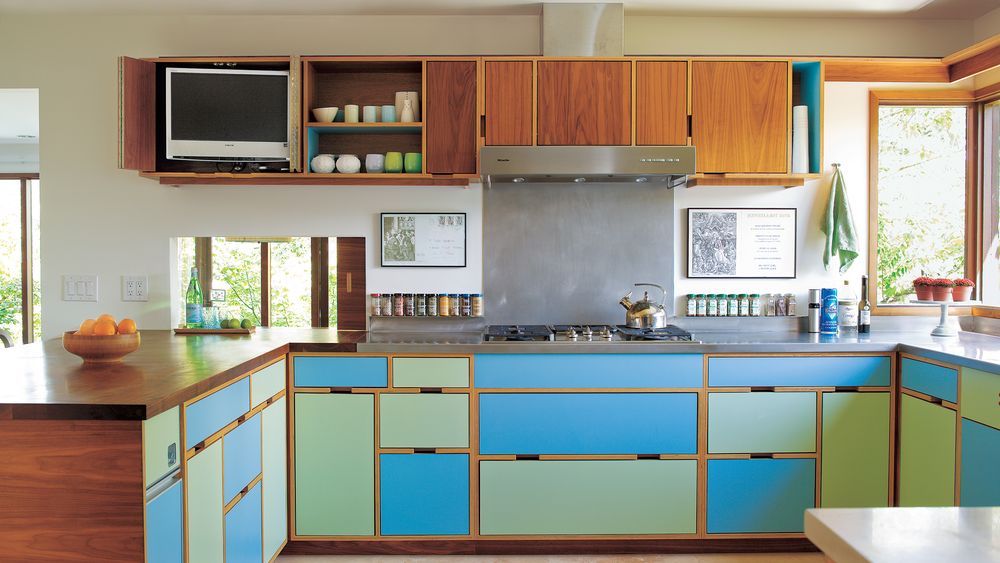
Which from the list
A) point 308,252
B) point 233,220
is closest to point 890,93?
point 308,252

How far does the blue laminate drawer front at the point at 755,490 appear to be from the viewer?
288cm

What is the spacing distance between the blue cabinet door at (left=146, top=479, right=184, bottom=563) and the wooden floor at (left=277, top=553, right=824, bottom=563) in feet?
3.87

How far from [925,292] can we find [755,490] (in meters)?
1.26

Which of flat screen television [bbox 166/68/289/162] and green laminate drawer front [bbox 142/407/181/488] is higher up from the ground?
flat screen television [bbox 166/68/289/162]

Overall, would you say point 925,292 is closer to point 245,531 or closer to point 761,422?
point 761,422

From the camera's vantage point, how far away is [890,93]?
3445 mm

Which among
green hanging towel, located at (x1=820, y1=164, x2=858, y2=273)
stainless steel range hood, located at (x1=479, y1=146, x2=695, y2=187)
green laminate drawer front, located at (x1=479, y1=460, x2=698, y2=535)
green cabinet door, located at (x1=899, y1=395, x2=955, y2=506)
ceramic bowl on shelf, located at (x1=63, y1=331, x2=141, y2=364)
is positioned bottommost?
green laminate drawer front, located at (x1=479, y1=460, x2=698, y2=535)

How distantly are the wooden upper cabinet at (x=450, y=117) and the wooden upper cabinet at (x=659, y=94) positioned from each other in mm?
738

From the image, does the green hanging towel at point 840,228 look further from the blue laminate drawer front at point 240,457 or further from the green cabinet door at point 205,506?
the green cabinet door at point 205,506

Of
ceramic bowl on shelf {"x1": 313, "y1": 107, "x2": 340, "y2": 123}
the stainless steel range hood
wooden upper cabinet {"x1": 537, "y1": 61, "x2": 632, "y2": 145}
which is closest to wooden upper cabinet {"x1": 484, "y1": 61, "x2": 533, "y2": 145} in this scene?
wooden upper cabinet {"x1": 537, "y1": 61, "x2": 632, "y2": 145}

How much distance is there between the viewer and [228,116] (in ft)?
10.2

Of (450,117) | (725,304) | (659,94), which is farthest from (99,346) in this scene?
(725,304)

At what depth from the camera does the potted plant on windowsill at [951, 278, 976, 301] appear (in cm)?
314

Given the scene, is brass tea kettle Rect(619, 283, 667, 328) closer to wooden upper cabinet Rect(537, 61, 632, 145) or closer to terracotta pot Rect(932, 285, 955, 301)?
wooden upper cabinet Rect(537, 61, 632, 145)
